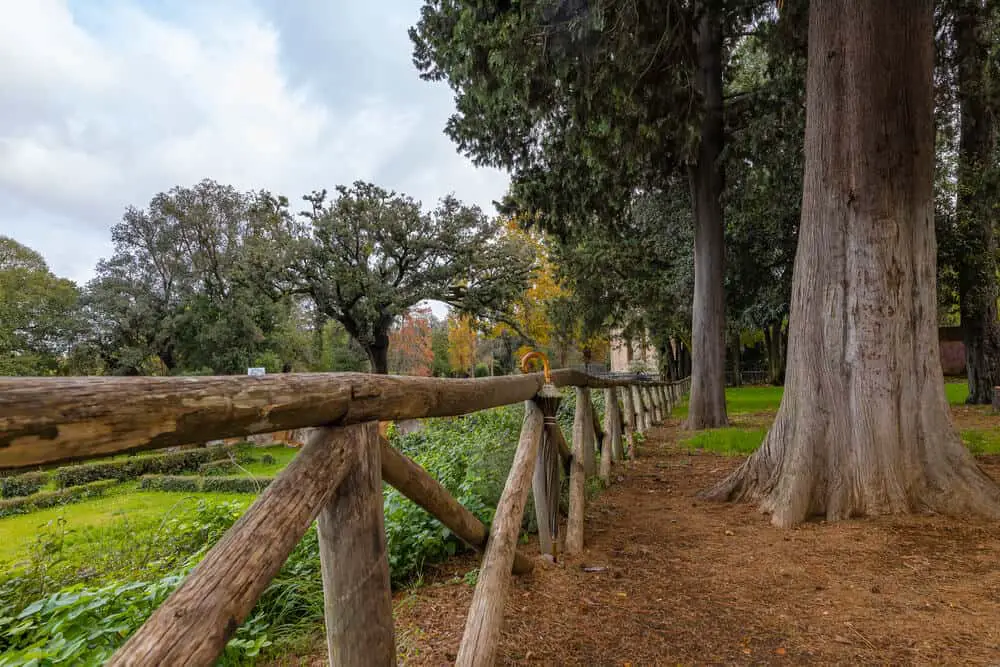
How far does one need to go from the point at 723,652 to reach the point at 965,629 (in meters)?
1.19

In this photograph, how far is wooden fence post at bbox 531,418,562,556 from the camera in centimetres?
367

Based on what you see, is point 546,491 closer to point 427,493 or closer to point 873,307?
point 427,493

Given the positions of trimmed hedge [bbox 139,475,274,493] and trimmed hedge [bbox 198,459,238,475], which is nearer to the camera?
trimmed hedge [bbox 139,475,274,493]

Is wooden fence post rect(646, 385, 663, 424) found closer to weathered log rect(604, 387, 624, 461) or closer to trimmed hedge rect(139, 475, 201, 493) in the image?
weathered log rect(604, 387, 624, 461)

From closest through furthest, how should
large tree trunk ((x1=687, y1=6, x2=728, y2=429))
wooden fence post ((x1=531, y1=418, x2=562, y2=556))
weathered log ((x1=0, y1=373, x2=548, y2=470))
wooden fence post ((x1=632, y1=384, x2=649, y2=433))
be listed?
weathered log ((x1=0, y1=373, x2=548, y2=470)) < wooden fence post ((x1=531, y1=418, x2=562, y2=556)) < wooden fence post ((x1=632, y1=384, x2=649, y2=433)) < large tree trunk ((x1=687, y1=6, x2=728, y2=429))

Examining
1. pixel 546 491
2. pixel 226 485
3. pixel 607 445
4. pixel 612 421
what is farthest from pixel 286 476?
pixel 226 485

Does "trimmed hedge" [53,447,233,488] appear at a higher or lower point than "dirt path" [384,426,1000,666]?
lower

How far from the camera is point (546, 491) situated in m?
3.75

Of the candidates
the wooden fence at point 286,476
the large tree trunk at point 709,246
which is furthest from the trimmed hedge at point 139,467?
the wooden fence at point 286,476

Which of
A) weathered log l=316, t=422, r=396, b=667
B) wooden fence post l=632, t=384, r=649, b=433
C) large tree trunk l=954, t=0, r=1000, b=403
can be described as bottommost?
wooden fence post l=632, t=384, r=649, b=433

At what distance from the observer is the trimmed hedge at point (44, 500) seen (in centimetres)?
1366

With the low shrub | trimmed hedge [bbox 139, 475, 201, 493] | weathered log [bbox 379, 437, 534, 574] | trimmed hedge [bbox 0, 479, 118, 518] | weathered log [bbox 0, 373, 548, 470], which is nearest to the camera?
weathered log [bbox 0, 373, 548, 470]

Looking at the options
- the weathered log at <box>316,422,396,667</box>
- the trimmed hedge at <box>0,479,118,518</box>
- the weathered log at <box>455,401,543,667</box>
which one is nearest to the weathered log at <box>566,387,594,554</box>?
the weathered log at <box>455,401,543,667</box>

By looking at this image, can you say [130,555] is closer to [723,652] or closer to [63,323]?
[723,652]
